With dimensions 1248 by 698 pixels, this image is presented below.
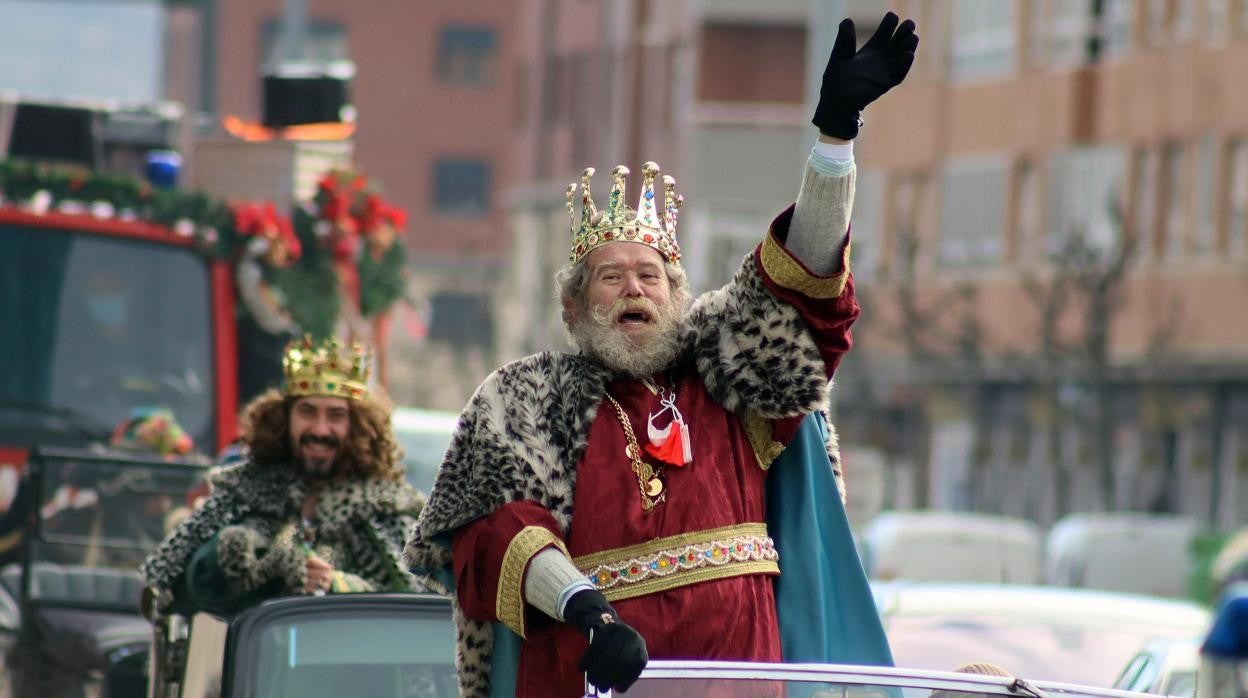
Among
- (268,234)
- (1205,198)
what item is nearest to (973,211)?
(1205,198)

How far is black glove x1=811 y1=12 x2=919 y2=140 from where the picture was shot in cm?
554

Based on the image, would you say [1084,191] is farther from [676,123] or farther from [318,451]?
[318,451]

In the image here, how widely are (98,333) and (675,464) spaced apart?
750cm

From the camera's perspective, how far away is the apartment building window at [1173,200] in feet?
135

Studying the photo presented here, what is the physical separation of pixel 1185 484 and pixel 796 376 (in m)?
35.1

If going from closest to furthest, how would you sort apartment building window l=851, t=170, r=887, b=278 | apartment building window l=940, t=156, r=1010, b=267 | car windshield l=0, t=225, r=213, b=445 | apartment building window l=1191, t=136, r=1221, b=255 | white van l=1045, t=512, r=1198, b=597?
car windshield l=0, t=225, r=213, b=445, white van l=1045, t=512, r=1198, b=597, apartment building window l=1191, t=136, r=1221, b=255, apartment building window l=940, t=156, r=1010, b=267, apartment building window l=851, t=170, r=887, b=278

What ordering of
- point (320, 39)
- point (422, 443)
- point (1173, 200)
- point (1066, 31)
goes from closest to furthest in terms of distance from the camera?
1. point (422, 443)
2. point (1173, 200)
3. point (1066, 31)
4. point (320, 39)

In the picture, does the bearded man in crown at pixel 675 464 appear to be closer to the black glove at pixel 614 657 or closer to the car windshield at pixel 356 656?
the black glove at pixel 614 657

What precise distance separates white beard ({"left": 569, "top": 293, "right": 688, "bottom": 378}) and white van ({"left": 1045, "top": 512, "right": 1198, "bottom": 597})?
20950 millimetres

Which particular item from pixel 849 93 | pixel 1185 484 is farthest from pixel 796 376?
pixel 1185 484

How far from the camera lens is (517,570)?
555 centimetres

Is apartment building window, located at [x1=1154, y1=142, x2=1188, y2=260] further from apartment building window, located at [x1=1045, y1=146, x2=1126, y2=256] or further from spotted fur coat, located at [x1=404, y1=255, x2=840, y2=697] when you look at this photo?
spotted fur coat, located at [x1=404, y1=255, x2=840, y2=697]

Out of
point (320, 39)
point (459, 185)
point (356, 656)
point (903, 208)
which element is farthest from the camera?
point (459, 185)

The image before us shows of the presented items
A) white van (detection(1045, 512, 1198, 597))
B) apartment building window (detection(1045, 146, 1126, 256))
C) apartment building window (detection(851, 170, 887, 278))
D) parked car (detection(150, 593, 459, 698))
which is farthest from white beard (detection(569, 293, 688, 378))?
apartment building window (detection(851, 170, 887, 278))
